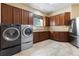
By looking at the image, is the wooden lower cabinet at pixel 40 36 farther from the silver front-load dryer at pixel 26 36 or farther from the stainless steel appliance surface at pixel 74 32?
the stainless steel appliance surface at pixel 74 32

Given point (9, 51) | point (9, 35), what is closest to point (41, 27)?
point (9, 35)

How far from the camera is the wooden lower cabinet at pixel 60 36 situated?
2244mm

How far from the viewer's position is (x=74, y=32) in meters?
2.54

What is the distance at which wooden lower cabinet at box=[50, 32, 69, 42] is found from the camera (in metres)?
2.24

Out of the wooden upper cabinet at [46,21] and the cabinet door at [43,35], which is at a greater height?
the wooden upper cabinet at [46,21]

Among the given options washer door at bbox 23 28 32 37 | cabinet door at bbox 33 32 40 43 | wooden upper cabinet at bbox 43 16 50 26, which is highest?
wooden upper cabinet at bbox 43 16 50 26

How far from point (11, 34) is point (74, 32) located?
1.85 meters

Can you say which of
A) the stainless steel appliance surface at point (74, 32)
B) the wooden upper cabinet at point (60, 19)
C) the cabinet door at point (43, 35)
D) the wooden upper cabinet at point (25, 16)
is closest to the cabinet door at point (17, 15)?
the wooden upper cabinet at point (25, 16)

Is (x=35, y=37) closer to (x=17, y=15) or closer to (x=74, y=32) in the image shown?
(x=17, y=15)

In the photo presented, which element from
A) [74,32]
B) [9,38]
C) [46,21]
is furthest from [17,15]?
[74,32]

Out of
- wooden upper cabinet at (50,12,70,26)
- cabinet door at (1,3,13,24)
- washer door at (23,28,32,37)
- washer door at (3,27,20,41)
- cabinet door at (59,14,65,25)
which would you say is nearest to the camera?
cabinet door at (1,3,13,24)

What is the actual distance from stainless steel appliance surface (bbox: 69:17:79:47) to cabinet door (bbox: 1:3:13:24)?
1705 mm

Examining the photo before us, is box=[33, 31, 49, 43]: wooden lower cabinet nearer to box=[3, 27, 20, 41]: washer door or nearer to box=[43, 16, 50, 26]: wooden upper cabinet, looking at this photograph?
box=[43, 16, 50, 26]: wooden upper cabinet

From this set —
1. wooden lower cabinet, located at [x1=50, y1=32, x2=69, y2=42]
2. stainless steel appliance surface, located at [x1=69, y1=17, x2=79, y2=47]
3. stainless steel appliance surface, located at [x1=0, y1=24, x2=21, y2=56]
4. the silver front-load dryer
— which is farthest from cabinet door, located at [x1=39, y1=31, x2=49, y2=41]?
stainless steel appliance surface, located at [x1=69, y1=17, x2=79, y2=47]
